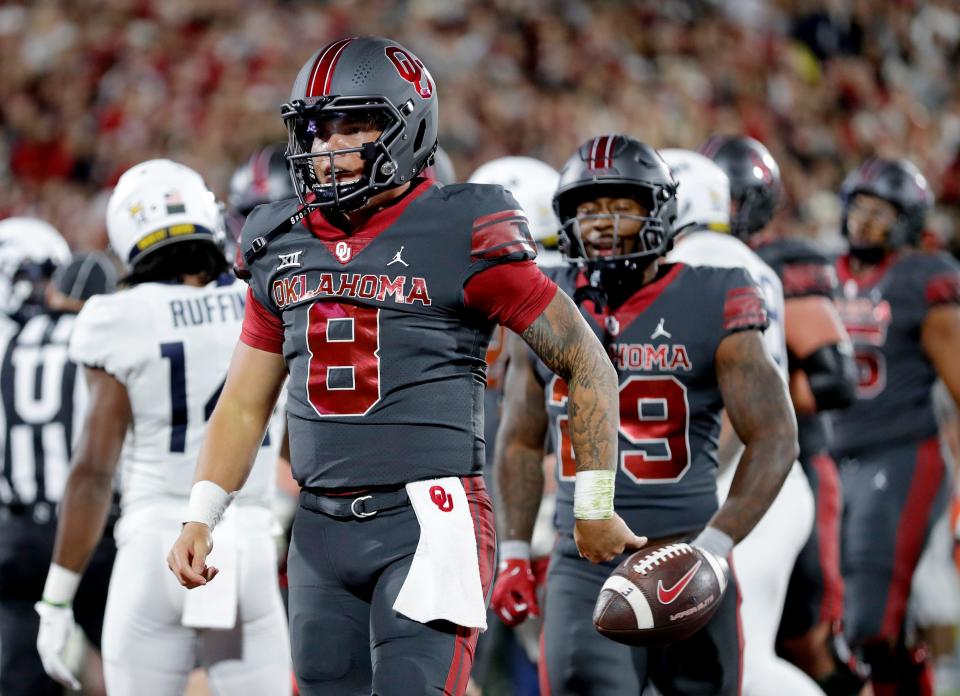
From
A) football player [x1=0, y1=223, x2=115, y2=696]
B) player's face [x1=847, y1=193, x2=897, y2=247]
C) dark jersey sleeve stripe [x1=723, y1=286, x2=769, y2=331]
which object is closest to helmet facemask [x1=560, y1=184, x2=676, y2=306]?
dark jersey sleeve stripe [x1=723, y1=286, x2=769, y2=331]

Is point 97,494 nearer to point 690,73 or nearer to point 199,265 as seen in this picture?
point 199,265

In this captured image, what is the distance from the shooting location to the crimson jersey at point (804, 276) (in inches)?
199

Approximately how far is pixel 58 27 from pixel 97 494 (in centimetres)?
979

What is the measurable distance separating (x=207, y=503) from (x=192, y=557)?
14 cm

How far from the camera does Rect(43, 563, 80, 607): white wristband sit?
13.0 ft

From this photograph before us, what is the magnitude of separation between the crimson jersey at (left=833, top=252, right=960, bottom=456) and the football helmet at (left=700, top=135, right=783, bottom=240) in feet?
2.10

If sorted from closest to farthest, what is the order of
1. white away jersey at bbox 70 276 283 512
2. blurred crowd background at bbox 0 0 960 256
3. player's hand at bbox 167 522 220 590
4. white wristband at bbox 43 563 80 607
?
player's hand at bbox 167 522 220 590 → white away jersey at bbox 70 276 283 512 → white wristband at bbox 43 563 80 607 → blurred crowd background at bbox 0 0 960 256

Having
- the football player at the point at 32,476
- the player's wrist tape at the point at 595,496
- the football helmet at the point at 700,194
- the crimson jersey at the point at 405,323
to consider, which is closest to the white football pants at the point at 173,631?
the crimson jersey at the point at 405,323

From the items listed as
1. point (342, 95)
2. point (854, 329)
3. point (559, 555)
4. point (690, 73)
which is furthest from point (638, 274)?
point (690, 73)

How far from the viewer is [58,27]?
12.8 m

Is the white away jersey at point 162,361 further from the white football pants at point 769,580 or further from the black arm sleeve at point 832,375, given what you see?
the black arm sleeve at point 832,375

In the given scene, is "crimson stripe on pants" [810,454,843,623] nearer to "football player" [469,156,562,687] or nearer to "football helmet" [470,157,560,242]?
"football player" [469,156,562,687]

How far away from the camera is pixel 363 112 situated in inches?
119

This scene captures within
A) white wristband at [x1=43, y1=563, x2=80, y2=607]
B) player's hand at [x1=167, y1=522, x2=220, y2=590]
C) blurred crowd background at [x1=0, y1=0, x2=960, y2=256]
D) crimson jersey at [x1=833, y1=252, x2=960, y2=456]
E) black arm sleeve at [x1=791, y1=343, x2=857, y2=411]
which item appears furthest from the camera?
blurred crowd background at [x1=0, y1=0, x2=960, y2=256]
